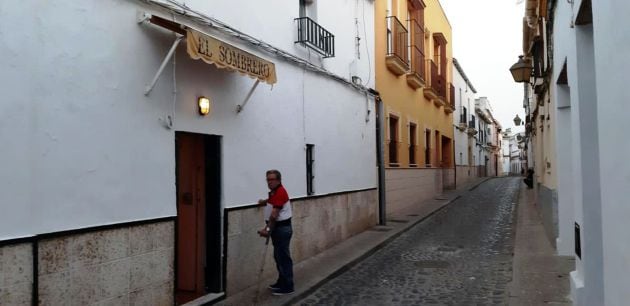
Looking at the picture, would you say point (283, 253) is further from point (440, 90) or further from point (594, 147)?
point (440, 90)

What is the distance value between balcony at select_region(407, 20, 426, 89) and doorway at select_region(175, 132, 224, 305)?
430 inches

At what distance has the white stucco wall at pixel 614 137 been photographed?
→ 108 inches

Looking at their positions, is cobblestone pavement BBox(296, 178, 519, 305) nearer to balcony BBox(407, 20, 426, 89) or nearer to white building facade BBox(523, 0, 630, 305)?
white building facade BBox(523, 0, 630, 305)

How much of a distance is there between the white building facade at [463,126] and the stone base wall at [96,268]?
2370 centimetres

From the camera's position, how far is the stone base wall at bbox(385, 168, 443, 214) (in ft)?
45.4

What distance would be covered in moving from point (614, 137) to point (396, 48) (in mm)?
11444

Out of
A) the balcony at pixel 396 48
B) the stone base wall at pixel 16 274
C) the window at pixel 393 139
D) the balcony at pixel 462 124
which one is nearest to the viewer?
the stone base wall at pixel 16 274

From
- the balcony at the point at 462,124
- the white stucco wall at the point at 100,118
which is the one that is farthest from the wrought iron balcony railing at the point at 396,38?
the balcony at the point at 462,124

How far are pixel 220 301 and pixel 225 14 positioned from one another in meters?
3.39

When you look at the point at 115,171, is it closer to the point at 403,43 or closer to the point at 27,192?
the point at 27,192

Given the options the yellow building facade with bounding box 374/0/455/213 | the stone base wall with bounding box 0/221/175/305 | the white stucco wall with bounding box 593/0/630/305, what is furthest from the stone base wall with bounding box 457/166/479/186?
the white stucco wall with bounding box 593/0/630/305

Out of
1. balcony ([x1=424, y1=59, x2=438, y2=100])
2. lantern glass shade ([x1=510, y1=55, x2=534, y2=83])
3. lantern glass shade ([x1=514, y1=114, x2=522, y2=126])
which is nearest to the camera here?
lantern glass shade ([x1=510, y1=55, x2=534, y2=83])

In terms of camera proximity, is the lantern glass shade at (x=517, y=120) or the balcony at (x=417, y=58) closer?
the balcony at (x=417, y=58)

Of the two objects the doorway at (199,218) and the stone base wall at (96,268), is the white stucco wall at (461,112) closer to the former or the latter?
the doorway at (199,218)
